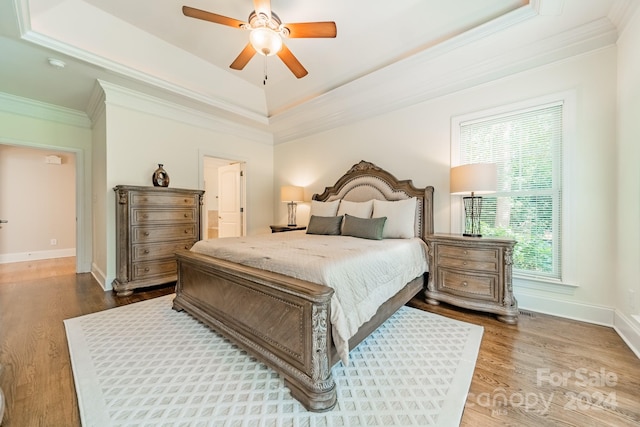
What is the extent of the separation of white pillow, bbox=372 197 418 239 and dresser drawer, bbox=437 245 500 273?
0.44 m

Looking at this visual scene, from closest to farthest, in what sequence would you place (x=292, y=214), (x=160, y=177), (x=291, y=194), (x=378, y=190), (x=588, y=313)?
(x=588, y=313)
(x=160, y=177)
(x=378, y=190)
(x=291, y=194)
(x=292, y=214)

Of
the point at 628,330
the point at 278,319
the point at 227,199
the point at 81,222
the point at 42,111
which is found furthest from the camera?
the point at 227,199

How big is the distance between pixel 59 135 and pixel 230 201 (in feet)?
9.61

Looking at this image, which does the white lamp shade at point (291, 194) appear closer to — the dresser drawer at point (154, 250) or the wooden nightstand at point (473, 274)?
the dresser drawer at point (154, 250)

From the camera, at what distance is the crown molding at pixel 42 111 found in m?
3.74

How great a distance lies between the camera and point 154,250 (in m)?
3.50

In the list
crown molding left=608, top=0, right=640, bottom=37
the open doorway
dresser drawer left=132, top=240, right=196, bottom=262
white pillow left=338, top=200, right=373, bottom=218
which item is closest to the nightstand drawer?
white pillow left=338, top=200, right=373, bottom=218

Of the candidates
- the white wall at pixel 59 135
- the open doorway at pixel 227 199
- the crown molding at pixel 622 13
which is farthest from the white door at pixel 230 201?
the crown molding at pixel 622 13

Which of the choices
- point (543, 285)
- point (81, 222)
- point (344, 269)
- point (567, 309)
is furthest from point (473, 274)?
point (81, 222)

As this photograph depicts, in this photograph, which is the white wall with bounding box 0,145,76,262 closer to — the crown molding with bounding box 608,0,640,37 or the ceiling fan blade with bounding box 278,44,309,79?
the ceiling fan blade with bounding box 278,44,309,79

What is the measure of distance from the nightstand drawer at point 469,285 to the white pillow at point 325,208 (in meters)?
1.73

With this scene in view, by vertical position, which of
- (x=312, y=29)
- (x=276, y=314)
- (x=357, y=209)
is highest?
(x=312, y=29)

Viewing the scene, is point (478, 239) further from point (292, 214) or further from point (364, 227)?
point (292, 214)

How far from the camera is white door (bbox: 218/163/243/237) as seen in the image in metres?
5.31
